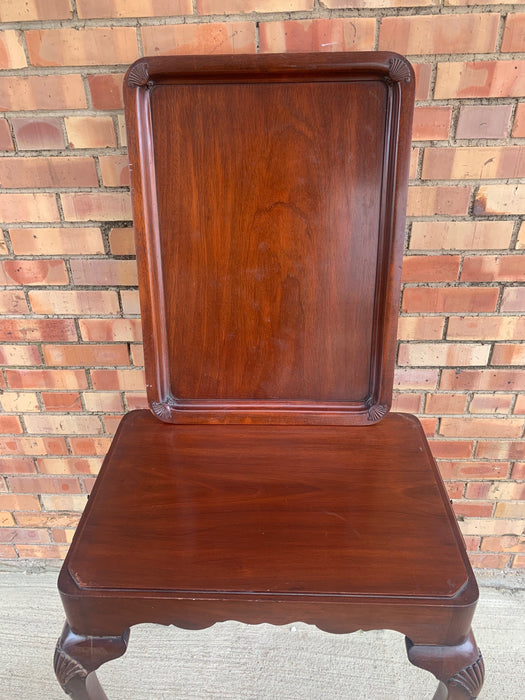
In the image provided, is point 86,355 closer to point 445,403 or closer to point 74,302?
point 74,302

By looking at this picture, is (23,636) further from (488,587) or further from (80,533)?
(488,587)

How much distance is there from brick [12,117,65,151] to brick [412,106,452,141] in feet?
2.42

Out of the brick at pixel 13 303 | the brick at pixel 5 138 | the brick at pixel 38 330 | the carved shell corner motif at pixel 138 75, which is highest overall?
the carved shell corner motif at pixel 138 75

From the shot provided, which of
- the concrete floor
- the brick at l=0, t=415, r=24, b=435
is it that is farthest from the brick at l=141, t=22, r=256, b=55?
the concrete floor

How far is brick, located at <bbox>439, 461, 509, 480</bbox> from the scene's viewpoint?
1.43 meters

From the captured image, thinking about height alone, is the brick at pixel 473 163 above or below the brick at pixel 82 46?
below

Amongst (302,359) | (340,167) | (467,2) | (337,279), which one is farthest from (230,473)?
(467,2)

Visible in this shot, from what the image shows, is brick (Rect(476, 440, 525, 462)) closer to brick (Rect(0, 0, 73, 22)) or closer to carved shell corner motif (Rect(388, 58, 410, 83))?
carved shell corner motif (Rect(388, 58, 410, 83))

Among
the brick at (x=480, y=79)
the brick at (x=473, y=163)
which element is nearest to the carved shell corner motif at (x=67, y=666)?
the brick at (x=473, y=163)

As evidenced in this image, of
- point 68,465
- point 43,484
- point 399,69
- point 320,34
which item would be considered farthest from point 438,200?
point 43,484

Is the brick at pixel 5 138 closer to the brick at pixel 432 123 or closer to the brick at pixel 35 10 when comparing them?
the brick at pixel 35 10

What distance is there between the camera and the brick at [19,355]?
1.36 meters

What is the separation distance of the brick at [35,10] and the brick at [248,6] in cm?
26

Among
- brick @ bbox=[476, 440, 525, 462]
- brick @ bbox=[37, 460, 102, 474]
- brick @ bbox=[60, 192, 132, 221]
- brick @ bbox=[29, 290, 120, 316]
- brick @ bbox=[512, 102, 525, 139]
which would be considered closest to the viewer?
brick @ bbox=[512, 102, 525, 139]
